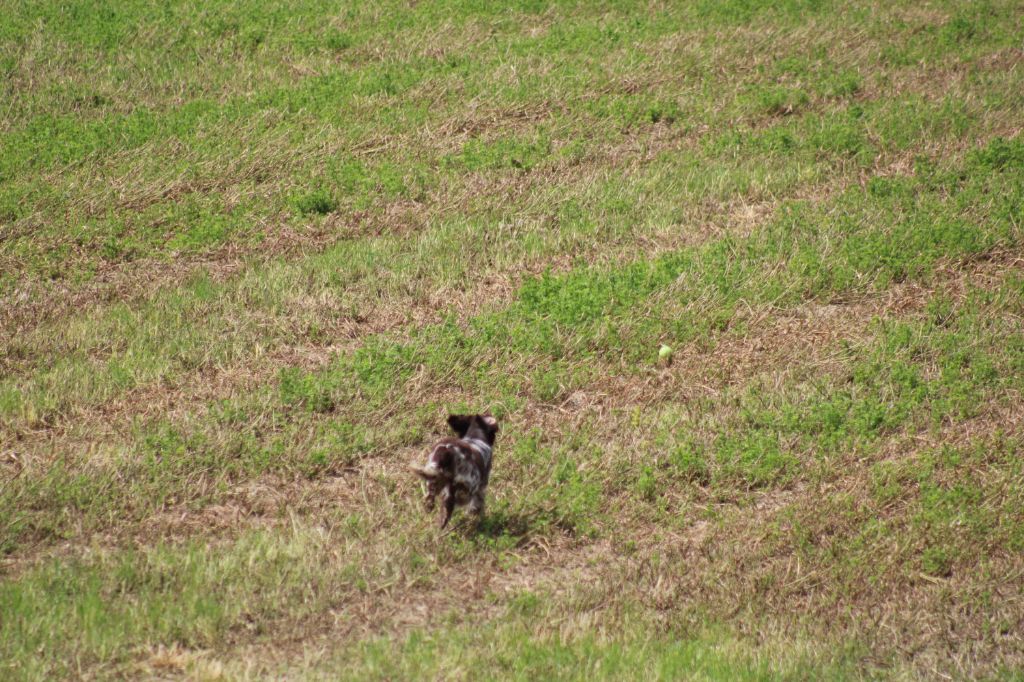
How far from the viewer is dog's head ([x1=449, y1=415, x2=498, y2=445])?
7.71 meters

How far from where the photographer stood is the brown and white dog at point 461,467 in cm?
718

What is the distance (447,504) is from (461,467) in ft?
1.08

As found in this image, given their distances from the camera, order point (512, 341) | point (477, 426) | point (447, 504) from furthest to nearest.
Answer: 1. point (512, 341)
2. point (477, 426)
3. point (447, 504)

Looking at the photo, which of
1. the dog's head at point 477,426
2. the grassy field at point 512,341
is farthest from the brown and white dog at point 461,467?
the grassy field at point 512,341

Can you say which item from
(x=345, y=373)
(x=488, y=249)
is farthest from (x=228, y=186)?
(x=345, y=373)

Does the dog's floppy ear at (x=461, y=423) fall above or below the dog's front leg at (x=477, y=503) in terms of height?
above

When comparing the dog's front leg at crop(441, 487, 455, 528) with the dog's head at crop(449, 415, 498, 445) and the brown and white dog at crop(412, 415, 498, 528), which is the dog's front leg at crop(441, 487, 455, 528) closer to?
the brown and white dog at crop(412, 415, 498, 528)

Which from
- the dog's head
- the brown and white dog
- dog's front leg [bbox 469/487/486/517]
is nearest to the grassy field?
dog's front leg [bbox 469/487/486/517]

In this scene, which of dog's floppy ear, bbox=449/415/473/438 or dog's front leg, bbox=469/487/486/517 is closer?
dog's front leg, bbox=469/487/486/517

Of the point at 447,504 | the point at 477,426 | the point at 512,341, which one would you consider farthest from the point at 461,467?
the point at 512,341

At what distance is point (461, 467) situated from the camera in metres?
7.25

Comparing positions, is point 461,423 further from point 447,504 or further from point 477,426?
point 447,504

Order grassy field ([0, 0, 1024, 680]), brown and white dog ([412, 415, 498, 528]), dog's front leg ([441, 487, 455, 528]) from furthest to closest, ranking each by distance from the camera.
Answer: dog's front leg ([441, 487, 455, 528]) < brown and white dog ([412, 415, 498, 528]) < grassy field ([0, 0, 1024, 680])

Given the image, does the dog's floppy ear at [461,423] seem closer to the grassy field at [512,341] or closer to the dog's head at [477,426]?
the dog's head at [477,426]
